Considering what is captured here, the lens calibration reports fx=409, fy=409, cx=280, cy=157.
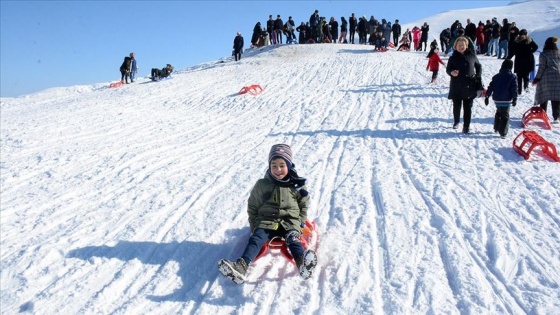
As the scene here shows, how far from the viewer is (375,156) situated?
676 centimetres

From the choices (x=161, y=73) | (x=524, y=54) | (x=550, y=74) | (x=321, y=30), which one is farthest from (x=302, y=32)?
(x=550, y=74)

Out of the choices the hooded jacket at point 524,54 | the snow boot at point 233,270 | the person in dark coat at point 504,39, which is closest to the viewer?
the snow boot at point 233,270

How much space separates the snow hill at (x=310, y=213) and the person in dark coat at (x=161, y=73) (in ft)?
31.8

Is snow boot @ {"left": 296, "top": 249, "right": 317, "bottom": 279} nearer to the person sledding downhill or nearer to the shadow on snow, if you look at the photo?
the person sledding downhill

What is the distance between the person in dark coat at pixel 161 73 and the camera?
2003 cm

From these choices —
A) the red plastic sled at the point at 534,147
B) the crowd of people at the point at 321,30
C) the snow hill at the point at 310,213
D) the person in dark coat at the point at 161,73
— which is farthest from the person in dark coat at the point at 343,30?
the red plastic sled at the point at 534,147

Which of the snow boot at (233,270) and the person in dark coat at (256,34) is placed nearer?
the snow boot at (233,270)

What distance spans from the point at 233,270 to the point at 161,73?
1845 cm

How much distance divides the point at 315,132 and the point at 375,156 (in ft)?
6.99

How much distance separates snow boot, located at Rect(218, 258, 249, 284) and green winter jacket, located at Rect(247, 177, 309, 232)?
0.50 metres

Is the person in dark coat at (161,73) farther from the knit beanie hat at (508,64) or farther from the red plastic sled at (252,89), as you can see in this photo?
the knit beanie hat at (508,64)

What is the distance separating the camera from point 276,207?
381cm

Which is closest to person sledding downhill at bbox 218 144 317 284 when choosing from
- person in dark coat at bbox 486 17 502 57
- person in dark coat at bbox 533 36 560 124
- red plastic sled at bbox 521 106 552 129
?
red plastic sled at bbox 521 106 552 129

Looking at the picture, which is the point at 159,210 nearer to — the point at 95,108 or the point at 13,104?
the point at 95,108
